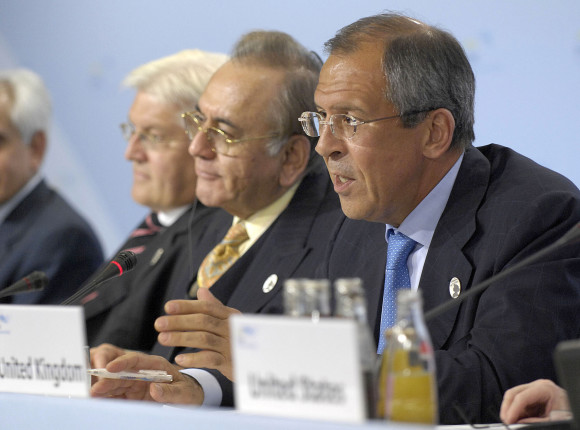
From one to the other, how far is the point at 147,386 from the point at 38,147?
249 centimetres

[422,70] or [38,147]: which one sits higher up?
[422,70]

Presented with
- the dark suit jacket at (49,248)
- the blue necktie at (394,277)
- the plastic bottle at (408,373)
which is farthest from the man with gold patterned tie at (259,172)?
the plastic bottle at (408,373)

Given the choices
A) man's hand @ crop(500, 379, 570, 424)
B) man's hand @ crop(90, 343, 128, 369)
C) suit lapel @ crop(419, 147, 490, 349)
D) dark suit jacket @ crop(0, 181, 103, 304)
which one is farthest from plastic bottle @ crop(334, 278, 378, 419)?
dark suit jacket @ crop(0, 181, 103, 304)

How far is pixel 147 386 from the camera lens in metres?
2.20

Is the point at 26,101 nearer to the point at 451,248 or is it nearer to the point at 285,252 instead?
the point at 285,252

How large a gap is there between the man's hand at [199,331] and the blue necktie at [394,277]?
375 millimetres

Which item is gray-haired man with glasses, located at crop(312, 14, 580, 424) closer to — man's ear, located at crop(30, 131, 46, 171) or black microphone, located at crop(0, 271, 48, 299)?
black microphone, located at crop(0, 271, 48, 299)

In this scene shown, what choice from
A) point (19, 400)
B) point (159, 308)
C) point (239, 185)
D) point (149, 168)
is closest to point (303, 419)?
point (19, 400)

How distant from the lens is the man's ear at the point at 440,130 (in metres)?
2.25

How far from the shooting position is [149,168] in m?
3.52

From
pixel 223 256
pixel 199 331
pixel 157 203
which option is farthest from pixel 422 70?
pixel 157 203

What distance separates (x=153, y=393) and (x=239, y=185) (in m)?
1.01

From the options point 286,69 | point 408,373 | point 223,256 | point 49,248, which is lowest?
point 49,248

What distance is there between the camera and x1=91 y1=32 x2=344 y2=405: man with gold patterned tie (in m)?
2.71
